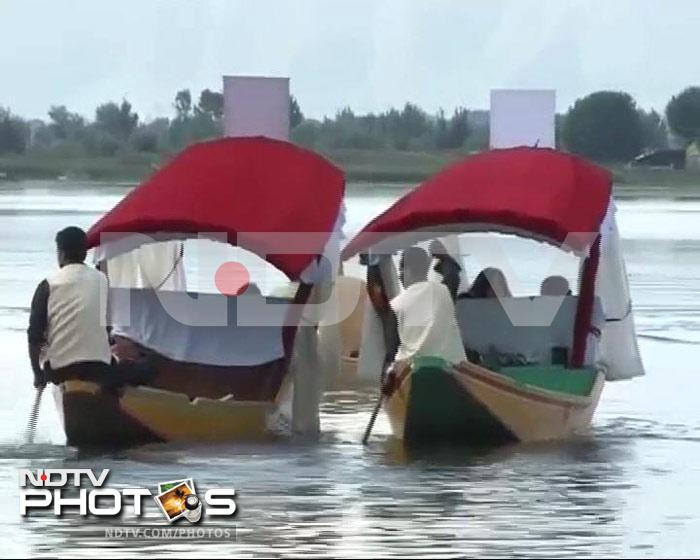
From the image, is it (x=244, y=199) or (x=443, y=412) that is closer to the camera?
(x=443, y=412)

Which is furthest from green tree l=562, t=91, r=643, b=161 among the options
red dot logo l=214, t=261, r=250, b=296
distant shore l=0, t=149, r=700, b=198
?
red dot logo l=214, t=261, r=250, b=296

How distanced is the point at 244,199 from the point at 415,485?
3.15 metres

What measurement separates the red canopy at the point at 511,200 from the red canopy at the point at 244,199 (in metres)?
0.58

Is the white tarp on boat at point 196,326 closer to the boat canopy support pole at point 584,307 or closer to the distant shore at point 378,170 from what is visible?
the boat canopy support pole at point 584,307

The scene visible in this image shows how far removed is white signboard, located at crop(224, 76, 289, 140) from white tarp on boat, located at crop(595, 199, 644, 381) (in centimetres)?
306

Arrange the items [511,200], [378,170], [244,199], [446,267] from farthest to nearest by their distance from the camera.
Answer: [378,170]
[446,267]
[511,200]
[244,199]

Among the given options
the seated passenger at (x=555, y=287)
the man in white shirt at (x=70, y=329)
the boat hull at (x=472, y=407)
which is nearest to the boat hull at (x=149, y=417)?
the man in white shirt at (x=70, y=329)

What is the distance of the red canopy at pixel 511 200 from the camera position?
18188 millimetres

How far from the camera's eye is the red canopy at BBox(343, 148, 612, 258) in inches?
716

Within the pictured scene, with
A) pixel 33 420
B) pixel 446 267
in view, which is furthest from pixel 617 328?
pixel 33 420

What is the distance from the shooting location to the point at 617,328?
64.3 ft

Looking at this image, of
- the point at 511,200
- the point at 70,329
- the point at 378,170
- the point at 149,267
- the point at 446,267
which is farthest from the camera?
the point at 378,170

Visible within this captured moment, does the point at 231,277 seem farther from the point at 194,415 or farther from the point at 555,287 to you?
the point at 194,415

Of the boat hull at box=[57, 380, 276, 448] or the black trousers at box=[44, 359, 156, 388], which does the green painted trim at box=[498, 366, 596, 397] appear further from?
the black trousers at box=[44, 359, 156, 388]
